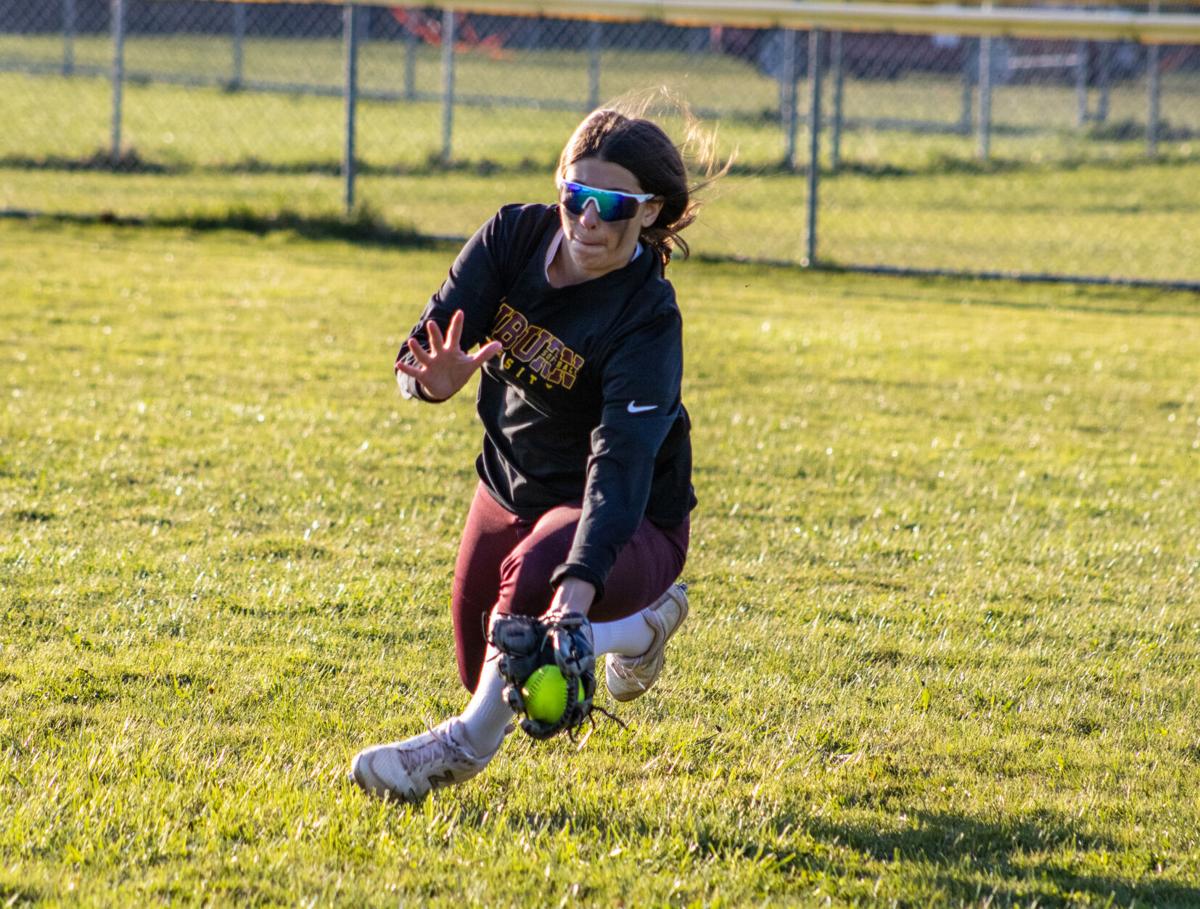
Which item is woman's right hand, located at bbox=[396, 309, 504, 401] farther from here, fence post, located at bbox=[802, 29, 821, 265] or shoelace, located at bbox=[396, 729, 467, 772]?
fence post, located at bbox=[802, 29, 821, 265]

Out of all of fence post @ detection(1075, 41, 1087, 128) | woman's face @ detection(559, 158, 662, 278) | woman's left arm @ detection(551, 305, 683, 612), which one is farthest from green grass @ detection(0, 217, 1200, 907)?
fence post @ detection(1075, 41, 1087, 128)

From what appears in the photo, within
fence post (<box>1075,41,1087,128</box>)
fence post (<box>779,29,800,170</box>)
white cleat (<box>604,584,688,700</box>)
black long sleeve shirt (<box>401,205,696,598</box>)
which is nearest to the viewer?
black long sleeve shirt (<box>401,205,696,598</box>)

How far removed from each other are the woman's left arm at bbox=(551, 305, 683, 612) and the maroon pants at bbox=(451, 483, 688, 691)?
0.16 metres

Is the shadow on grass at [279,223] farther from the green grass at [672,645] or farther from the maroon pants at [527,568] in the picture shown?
the maroon pants at [527,568]

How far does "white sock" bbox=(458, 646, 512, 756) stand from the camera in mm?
3410

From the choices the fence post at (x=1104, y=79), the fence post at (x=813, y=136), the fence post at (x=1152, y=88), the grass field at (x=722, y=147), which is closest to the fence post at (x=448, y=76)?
the grass field at (x=722, y=147)

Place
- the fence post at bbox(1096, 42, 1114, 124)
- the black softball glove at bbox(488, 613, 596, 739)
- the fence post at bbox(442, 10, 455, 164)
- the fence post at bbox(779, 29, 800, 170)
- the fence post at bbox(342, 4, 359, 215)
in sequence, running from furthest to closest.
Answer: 1. the fence post at bbox(1096, 42, 1114, 124)
2. the fence post at bbox(442, 10, 455, 164)
3. the fence post at bbox(779, 29, 800, 170)
4. the fence post at bbox(342, 4, 359, 215)
5. the black softball glove at bbox(488, 613, 596, 739)

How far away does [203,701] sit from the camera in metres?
4.02

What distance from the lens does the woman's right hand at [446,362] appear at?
338cm

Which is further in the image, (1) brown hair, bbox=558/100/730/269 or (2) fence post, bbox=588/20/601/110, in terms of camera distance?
(2) fence post, bbox=588/20/601/110

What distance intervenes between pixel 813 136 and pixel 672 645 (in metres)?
8.16

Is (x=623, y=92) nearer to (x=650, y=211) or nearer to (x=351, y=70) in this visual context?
(x=351, y=70)

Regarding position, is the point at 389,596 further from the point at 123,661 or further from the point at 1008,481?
the point at 1008,481

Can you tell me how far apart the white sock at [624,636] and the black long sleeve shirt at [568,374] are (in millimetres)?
244
